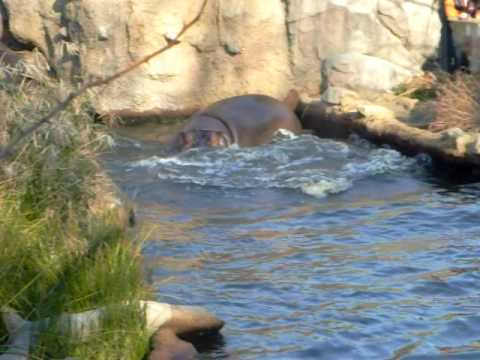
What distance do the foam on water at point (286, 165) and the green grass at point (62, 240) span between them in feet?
10.1

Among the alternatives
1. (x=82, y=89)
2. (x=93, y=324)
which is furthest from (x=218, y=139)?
(x=82, y=89)

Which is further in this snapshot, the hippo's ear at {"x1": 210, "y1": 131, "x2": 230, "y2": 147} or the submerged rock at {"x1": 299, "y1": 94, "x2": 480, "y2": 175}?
the hippo's ear at {"x1": 210, "y1": 131, "x2": 230, "y2": 147}

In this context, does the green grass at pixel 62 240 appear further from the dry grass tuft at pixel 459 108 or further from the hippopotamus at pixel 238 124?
the dry grass tuft at pixel 459 108

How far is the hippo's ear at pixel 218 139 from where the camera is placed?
1095 centimetres

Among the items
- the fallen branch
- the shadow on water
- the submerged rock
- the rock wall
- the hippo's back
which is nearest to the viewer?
the fallen branch

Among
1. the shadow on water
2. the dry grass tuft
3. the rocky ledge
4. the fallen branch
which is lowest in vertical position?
the shadow on water

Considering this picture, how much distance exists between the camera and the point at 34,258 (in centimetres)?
492

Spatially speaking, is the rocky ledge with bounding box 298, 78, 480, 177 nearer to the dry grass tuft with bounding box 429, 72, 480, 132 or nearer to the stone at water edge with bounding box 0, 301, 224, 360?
the dry grass tuft with bounding box 429, 72, 480, 132

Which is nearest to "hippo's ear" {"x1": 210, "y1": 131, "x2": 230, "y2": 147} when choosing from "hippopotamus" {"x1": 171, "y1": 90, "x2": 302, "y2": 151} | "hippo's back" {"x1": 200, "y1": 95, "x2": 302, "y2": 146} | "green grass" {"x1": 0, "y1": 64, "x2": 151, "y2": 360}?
"hippopotamus" {"x1": 171, "y1": 90, "x2": 302, "y2": 151}

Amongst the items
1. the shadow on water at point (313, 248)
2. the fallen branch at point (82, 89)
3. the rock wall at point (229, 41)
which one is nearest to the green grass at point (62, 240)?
the shadow on water at point (313, 248)

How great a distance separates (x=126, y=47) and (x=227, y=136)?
239 cm

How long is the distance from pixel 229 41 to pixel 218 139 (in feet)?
7.61

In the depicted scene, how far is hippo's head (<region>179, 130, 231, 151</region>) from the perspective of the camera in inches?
428

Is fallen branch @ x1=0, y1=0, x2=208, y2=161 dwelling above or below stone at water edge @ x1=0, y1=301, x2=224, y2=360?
above
